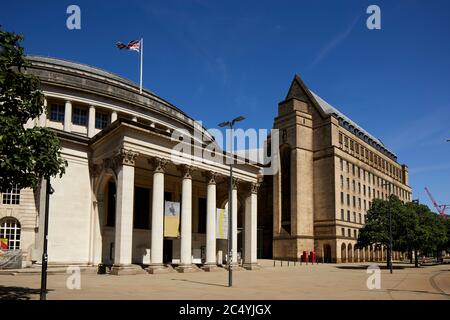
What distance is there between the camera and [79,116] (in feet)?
160

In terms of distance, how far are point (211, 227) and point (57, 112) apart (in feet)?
74.0

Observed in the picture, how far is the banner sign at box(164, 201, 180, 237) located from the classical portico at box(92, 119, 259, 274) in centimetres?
70

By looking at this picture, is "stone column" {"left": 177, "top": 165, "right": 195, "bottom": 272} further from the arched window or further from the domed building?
the arched window

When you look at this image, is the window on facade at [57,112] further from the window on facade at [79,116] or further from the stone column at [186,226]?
the stone column at [186,226]

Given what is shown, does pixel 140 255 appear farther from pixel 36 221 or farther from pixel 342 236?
pixel 342 236

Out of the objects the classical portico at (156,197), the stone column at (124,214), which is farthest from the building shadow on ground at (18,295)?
the classical portico at (156,197)

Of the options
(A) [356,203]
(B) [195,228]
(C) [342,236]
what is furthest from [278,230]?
(B) [195,228]

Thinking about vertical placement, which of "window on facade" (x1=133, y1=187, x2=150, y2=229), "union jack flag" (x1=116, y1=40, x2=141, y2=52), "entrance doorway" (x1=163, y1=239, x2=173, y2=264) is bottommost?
"entrance doorway" (x1=163, y1=239, x2=173, y2=264)

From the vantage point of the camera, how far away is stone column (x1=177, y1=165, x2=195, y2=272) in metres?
39.4

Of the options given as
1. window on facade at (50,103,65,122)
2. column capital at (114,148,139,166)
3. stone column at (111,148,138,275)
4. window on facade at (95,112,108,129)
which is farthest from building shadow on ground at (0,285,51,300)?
window on facade at (95,112,108,129)

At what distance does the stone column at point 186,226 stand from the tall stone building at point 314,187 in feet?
125

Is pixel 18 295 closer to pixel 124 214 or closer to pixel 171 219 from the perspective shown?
pixel 124 214
